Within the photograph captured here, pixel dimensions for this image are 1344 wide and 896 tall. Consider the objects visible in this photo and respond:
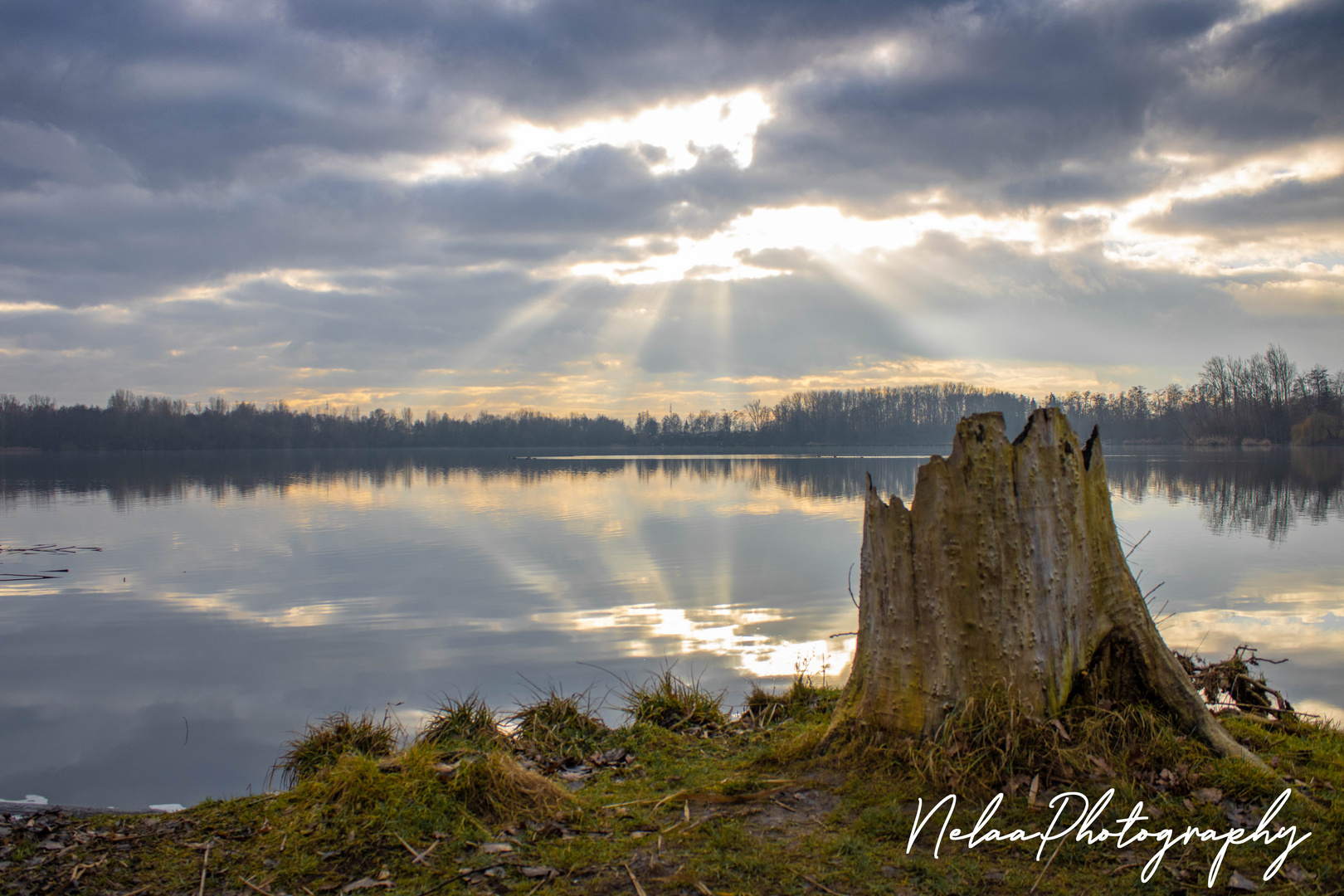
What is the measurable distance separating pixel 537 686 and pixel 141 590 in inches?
466

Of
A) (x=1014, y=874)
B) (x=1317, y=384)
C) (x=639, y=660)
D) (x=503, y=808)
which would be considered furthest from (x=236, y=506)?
(x=1317, y=384)

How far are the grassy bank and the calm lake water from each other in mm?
3141

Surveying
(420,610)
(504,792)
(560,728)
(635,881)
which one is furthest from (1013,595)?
(420,610)

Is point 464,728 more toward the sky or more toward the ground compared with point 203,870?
more toward the ground

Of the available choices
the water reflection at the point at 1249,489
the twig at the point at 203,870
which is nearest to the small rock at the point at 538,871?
the twig at the point at 203,870

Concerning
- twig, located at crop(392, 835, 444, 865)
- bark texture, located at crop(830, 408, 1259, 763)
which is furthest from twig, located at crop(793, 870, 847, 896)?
twig, located at crop(392, 835, 444, 865)

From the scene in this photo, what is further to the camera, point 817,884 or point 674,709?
point 674,709

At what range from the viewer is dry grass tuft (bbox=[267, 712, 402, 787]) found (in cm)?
702

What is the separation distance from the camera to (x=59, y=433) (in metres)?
146
